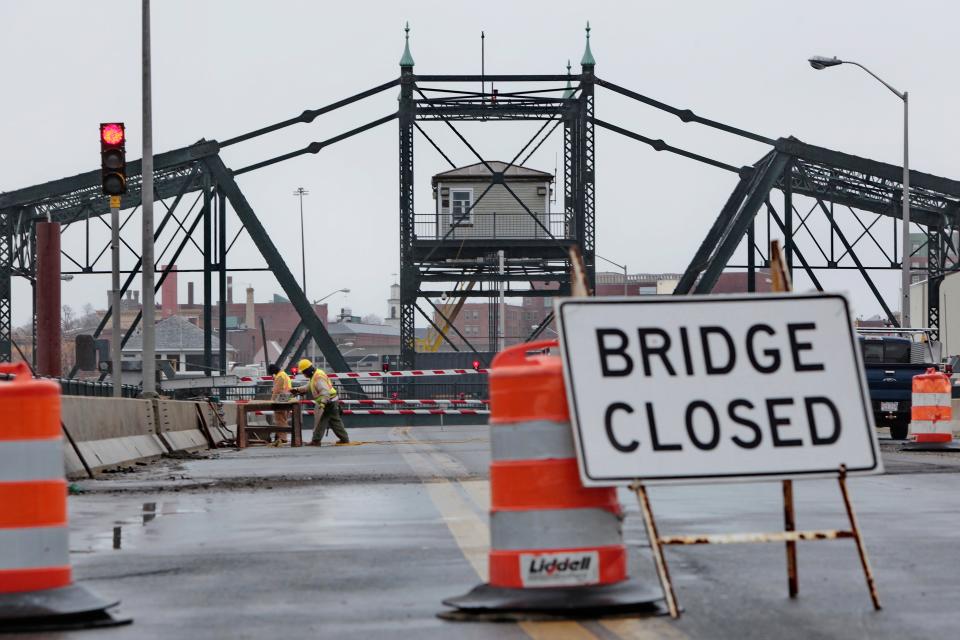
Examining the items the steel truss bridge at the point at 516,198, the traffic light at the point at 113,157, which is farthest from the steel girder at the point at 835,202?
the traffic light at the point at 113,157

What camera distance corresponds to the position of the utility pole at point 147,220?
31.2 metres

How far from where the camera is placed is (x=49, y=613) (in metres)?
6.94

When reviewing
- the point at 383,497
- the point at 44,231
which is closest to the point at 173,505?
the point at 383,497

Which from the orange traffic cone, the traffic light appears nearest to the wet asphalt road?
the orange traffic cone

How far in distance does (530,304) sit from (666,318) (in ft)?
548

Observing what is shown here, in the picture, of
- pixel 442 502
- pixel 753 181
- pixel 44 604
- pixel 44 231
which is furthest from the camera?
pixel 753 181

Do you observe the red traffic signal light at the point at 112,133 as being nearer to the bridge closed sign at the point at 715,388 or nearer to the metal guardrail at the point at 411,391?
the bridge closed sign at the point at 715,388

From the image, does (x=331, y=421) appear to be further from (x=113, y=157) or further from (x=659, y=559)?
(x=659, y=559)

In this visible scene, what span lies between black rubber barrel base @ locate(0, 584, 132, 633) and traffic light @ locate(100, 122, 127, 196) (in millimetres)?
18783

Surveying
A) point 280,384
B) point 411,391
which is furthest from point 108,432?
point 411,391

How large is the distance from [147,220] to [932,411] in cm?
1444

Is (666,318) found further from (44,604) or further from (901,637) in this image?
(44,604)

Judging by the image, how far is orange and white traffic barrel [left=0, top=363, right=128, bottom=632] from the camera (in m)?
7.06

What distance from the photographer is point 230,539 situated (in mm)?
10398
